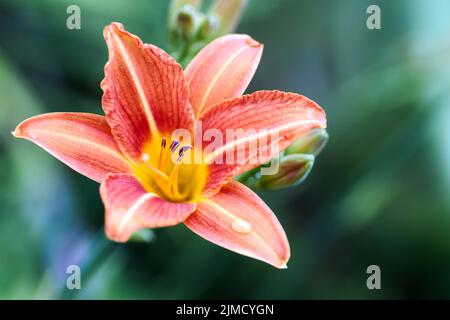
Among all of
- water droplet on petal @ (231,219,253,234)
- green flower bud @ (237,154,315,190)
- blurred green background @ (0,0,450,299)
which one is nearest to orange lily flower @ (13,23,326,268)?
water droplet on petal @ (231,219,253,234)

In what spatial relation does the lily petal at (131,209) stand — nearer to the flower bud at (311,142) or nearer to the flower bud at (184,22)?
the flower bud at (311,142)

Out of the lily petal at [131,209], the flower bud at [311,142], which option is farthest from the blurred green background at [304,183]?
the lily petal at [131,209]

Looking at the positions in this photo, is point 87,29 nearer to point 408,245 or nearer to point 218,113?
point 218,113

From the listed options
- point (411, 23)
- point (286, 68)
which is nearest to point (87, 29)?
point (286, 68)

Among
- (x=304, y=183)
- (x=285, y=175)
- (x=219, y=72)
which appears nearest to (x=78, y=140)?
(x=219, y=72)

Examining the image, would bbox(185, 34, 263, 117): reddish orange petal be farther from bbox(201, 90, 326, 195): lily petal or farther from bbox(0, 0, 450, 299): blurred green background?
bbox(0, 0, 450, 299): blurred green background

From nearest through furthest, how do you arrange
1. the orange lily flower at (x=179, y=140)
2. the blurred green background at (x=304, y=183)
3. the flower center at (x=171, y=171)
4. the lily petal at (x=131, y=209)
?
the lily petal at (x=131, y=209), the orange lily flower at (x=179, y=140), the flower center at (x=171, y=171), the blurred green background at (x=304, y=183)

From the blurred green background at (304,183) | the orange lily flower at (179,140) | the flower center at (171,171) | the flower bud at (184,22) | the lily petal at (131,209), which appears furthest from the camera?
the blurred green background at (304,183)
